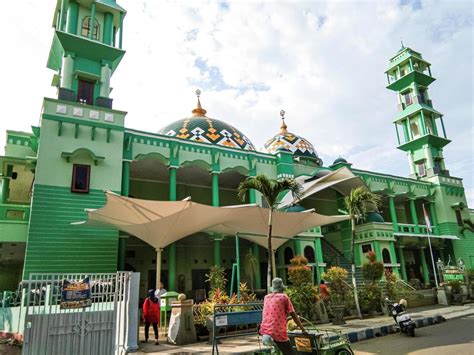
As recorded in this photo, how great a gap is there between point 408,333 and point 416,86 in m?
25.8

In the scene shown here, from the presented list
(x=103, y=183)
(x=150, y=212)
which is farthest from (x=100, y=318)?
(x=103, y=183)

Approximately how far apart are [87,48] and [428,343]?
1689 cm

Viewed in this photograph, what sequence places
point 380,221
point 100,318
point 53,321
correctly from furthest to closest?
point 380,221
point 100,318
point 53,321

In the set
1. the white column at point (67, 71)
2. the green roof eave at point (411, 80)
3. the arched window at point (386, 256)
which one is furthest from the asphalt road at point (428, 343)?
the green roof eave at point (411, 80)

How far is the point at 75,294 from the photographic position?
23.2 ft

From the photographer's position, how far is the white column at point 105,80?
16.6 m

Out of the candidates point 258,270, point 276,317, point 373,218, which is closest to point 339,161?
point 373,218

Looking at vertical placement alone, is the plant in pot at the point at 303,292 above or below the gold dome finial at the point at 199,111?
below

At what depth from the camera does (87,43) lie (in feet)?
54.2

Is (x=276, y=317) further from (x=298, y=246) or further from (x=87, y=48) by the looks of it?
(x=87, y=48)

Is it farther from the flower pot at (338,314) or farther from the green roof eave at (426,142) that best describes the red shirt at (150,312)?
the green roof eave at (426,142)

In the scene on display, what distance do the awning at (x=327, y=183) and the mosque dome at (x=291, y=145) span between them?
6.01 m

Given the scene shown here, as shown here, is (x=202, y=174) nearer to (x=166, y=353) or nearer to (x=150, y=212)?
(x=150, y=212)

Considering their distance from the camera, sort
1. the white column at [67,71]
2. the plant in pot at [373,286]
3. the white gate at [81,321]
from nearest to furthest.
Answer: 1. the white gate at [81,321]
2. the plant in pot at [373,286]
3. the white column at [67,71]
